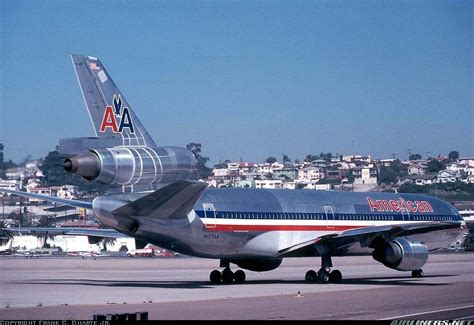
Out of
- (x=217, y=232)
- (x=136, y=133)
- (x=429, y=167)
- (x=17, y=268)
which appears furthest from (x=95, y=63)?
(x=429, y=167)

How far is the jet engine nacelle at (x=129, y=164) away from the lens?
29.8m

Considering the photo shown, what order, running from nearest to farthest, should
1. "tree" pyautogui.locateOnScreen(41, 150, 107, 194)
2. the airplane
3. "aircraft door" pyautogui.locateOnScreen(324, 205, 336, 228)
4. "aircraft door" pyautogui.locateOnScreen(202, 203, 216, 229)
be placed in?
"tree" pyautogui.locateOnScreen(41, 150, 107, 194) → the airplane → "aircraft door" pyautogui.locateOnScreen(202, 203, 216, 229) → "aircraft door" pyautogui.locateOnScreen(324, 205, 336, 228)

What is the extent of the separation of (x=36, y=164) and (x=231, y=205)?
58.2 ft

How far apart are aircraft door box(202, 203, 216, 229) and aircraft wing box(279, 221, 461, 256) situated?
4.72 meters

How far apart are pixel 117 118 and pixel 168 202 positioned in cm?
361

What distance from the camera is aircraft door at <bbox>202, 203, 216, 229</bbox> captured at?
3819cm

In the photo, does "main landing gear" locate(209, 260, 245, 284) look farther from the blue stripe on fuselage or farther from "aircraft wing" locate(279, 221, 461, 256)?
the blue stripe on fuselage

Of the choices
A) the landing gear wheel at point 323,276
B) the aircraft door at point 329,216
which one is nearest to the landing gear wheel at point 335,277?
the landing gear wheel at point 323,276

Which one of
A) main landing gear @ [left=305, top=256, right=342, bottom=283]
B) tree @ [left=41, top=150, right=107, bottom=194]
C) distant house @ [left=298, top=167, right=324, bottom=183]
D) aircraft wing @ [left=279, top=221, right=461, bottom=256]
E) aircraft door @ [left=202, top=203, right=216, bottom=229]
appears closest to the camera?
tree @ [left=41, top=150, right=107, bottom=194]

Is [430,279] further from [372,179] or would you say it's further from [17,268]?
[372,179]

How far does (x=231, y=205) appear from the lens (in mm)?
40000

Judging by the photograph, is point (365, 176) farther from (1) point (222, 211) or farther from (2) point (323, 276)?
(1) point (222, 211)

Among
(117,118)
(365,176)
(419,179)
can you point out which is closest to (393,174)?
(419,179)

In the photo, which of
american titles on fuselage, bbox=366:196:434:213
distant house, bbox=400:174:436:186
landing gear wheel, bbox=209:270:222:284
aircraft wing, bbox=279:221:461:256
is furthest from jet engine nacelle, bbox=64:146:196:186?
distant house, bbox=400:174:436:186
